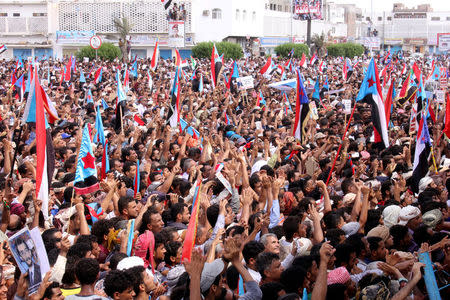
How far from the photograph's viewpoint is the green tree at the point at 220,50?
153 feet

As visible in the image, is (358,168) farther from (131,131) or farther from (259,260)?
(131,131)

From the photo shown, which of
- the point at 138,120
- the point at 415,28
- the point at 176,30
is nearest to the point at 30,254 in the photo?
the point at 138,120

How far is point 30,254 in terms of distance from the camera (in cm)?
441

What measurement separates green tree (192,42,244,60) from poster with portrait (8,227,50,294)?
42.2m

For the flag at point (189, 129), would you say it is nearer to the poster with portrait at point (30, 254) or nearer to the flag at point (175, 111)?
the flag at point (175, 111)

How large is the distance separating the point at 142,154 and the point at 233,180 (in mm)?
3017

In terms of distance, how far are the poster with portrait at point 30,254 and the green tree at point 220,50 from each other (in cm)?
4223

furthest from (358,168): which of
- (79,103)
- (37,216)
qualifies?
(79,103)

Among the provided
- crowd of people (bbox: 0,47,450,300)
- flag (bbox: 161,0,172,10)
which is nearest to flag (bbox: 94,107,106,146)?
crowd of people (bbox: 0,47,450,300)

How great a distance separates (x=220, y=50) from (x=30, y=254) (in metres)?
43.0

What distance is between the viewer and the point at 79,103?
17.9 metres

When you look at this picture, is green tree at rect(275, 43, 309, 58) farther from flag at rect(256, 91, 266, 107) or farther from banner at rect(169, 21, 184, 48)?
flag at rect(256, 91, 266, 107)

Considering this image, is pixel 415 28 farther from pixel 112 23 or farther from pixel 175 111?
pixel 175 111

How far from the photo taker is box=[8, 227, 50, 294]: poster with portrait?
4.38m
